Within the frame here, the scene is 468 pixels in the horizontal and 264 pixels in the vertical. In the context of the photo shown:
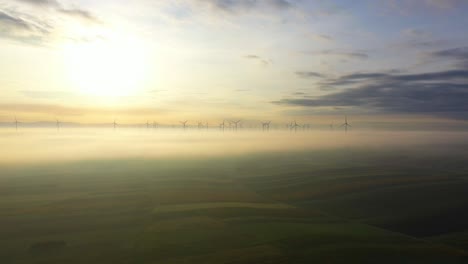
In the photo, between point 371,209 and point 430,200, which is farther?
point 430,200

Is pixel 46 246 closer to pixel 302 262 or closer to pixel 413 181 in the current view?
pixel 302 262

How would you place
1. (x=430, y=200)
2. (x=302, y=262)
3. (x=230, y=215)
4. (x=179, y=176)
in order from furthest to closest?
(x=179, y=176) → (x=430, y=200) → (x=230, y=215) → (x=302, y=262)

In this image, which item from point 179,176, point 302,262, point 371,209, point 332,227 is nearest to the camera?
point 302,262

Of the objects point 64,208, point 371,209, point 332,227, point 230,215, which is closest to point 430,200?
point 371,209

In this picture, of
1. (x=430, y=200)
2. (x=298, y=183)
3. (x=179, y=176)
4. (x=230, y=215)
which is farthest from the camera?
(x=179, y=176)

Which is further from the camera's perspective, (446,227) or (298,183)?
(298,183)

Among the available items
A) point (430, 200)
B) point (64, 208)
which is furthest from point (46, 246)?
point (430, 200)

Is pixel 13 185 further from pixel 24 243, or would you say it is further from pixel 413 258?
pixel 413 258
